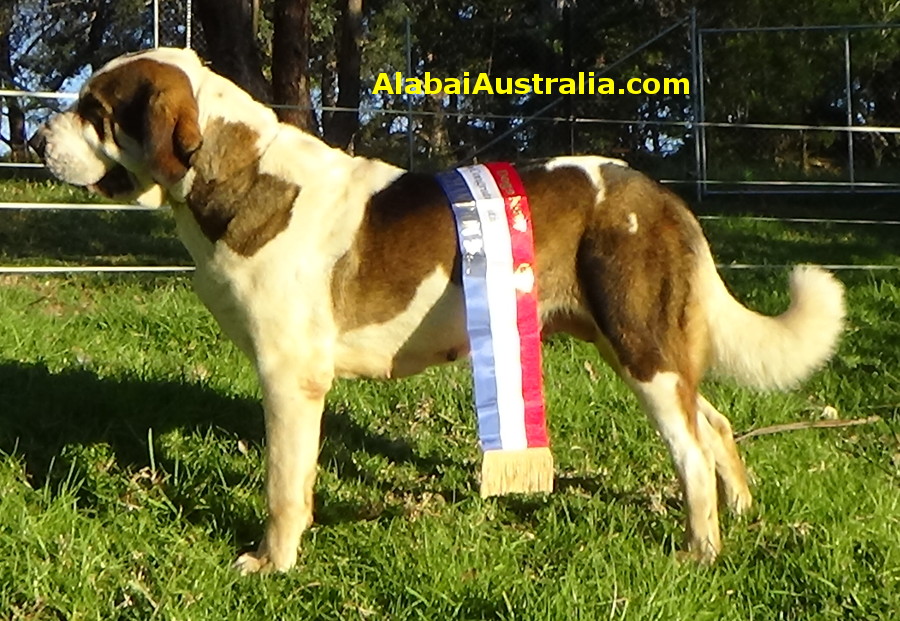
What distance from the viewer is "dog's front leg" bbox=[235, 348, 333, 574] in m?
3.40

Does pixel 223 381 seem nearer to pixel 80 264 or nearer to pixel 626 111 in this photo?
pixel 80 264

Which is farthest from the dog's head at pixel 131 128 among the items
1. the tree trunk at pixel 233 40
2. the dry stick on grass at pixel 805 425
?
the tree trunk at pixel 233 40

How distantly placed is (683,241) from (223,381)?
253 centimetres

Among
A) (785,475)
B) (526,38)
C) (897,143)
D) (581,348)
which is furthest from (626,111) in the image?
(785,475)

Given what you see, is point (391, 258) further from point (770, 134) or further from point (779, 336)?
point (770, 134)

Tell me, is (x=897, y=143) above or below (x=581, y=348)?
below

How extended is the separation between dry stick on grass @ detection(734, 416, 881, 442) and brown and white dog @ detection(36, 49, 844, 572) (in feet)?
3.93

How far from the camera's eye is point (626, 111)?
25.1m

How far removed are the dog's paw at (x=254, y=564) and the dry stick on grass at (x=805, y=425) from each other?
2235 millimetres

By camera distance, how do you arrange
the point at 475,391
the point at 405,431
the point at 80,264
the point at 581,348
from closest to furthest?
the point at 475,391 < the point at 405,431 < the point at 581,348 < the point at 80,264

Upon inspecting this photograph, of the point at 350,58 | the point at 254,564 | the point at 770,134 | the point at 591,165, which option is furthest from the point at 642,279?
the point at 770,134

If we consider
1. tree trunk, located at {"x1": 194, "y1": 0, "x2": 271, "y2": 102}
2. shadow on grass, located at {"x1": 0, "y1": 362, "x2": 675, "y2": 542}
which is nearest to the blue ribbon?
shadow on grass, located at {"x1": 0, "y1": 362, "x2": 675, "y2": 542}

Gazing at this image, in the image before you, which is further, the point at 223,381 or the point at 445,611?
the point at 223,381

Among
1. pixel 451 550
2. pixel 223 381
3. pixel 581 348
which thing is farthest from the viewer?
pixel 581 348
